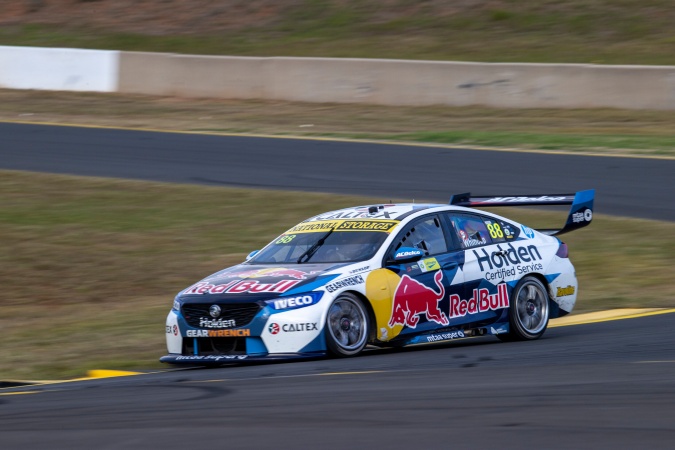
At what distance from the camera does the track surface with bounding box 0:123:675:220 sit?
19.8 meters

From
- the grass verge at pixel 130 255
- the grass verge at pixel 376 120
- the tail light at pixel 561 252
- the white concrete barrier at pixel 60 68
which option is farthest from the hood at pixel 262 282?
the white concrete barrier at pixel 60 68

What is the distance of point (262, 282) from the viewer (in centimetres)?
1025

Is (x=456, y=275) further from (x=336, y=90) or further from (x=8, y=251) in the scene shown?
(x=336, y=90)

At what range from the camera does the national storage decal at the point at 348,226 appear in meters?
11.0

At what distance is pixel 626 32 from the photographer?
33469 mm

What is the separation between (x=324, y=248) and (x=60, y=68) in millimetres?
23520

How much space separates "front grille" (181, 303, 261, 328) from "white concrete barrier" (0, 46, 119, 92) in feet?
74.7

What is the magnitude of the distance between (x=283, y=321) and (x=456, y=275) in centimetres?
188

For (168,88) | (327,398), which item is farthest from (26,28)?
(327,398)

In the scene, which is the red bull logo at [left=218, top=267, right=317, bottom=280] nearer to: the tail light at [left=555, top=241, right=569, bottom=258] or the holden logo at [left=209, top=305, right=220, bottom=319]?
the holden logo at [left=209, top=305, right=220, bottom=319]

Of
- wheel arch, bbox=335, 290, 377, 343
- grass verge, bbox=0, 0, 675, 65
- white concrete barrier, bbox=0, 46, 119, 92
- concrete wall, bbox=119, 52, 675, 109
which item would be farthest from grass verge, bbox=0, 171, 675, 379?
grass verge, bbox=0, 0, 675, 65

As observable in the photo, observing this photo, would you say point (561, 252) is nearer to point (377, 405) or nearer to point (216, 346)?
point (216, 346)

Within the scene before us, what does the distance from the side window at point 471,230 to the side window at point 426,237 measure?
201 mm

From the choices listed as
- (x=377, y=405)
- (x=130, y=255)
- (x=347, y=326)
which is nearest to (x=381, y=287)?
(x=347, y=326)
